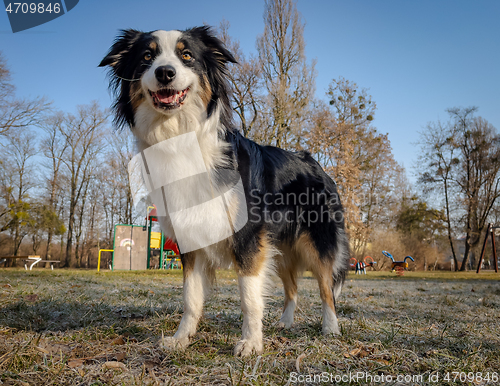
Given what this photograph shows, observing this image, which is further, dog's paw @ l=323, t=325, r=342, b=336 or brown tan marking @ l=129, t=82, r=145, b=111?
dog's paw @ l=323, t=325, r=342, b=336

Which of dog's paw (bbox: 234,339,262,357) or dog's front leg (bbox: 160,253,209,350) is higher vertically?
dog's front leg (bbox: 160,253,209,350)

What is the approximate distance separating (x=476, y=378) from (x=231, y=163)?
6.80 feet

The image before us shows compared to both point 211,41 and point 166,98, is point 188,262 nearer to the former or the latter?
point 166,98

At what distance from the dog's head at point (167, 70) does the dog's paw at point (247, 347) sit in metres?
1.75

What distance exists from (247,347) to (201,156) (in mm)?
1431

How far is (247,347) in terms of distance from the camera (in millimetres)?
2361

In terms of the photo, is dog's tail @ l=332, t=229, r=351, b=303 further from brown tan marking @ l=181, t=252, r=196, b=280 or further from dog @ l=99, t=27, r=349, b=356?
brown tan marking @ l=181, t=252, r=196, b=280

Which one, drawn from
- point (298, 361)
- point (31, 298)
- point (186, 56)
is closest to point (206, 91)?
point (186, 56)

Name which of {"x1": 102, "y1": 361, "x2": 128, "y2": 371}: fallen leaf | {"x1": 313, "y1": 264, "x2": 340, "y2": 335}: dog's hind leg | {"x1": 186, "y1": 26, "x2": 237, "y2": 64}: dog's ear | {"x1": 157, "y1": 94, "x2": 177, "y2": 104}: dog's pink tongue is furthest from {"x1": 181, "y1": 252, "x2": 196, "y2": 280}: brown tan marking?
{"x1": 186, "y1": 26, "x2": 237, "y2": 64}: dog's ear

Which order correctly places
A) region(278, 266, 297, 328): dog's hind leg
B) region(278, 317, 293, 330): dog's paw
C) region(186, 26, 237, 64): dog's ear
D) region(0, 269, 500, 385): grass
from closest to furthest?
region(0, 269, 500, 385): grass < region(186, 26, 237, 64): dog's ear < region(278, 317, 293, 330): dog's paw < region(278, 266, 297, 328): dog's hind leg

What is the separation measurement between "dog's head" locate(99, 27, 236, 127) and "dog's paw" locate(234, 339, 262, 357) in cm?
175

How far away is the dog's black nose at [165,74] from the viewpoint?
7.78 feet

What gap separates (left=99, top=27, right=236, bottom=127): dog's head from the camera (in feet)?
8.04

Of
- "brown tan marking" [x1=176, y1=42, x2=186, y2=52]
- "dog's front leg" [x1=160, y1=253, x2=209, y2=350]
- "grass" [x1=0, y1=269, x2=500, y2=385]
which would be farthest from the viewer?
"dog's front leg" [x1=160, y1=253, x2=209, y2=350]
